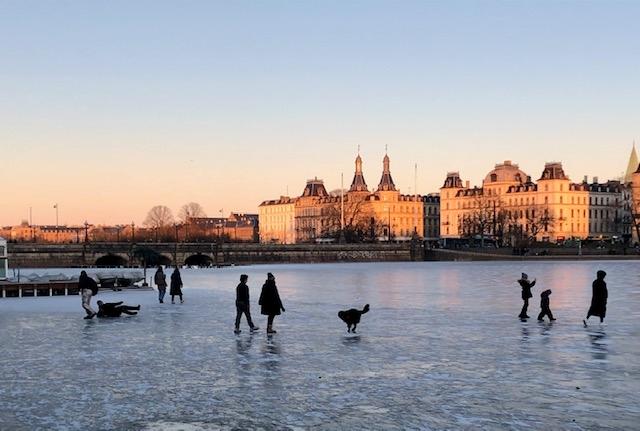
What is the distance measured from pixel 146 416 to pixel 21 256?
4805 inches

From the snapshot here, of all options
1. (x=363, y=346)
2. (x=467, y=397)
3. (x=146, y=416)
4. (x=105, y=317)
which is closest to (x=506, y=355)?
(x=363, y=346)

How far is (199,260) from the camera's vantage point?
153000mm

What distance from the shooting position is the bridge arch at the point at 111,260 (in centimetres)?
13800

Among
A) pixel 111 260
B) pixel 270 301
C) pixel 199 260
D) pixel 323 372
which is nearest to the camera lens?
pixel 323 372

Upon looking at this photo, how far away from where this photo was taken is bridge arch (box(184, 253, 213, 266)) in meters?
146

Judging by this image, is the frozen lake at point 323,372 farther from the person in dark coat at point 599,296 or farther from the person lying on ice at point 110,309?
the person lying on ice at point 110,309

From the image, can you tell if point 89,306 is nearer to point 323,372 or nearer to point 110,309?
point 110,309

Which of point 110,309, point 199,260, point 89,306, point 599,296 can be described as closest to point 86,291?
point 89,306

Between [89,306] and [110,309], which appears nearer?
[89,306]

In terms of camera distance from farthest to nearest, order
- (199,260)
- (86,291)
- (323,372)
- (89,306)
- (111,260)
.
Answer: (199,260) < (111,260) < (89,306) < (86,291) < (323,372)

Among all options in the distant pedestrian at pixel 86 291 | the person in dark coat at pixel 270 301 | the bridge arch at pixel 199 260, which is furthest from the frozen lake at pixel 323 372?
the bridge arch at pixel 199 260

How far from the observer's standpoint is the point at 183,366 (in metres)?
20.5

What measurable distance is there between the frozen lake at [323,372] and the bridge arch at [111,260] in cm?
10575

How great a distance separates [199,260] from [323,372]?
445 feet
